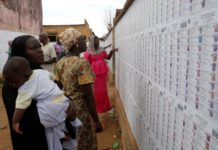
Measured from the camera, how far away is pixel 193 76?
3.85 feet

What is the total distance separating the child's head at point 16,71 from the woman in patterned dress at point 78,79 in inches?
31.7

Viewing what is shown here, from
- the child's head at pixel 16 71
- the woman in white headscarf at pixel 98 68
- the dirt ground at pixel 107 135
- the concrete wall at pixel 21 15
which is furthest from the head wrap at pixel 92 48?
the concrete wall at pixel 21 15

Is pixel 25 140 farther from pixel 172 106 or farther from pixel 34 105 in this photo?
pixel 172 106

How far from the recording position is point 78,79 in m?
2.84

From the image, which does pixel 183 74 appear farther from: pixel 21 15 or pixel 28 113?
pixel 21 15

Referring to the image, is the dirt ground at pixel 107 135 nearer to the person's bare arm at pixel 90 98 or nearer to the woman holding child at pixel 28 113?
the person's bare arm at pixel 90 98

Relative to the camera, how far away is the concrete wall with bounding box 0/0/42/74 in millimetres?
15117

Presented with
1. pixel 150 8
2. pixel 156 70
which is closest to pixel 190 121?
pixel 156 70

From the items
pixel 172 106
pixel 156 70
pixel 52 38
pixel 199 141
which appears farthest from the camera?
pixel 52 38

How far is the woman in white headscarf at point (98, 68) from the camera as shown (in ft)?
21.7

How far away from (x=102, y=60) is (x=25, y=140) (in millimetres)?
4599

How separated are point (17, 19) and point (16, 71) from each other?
17.5 metres

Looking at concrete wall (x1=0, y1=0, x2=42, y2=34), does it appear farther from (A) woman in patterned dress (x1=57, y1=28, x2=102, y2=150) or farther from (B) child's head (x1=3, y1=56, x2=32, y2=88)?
(B) child's head (x1=3, y1=56, x2=32, y2=88)

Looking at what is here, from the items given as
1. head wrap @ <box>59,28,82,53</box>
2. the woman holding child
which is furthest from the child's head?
head wrap @ <box>59,28,82,53</box>
